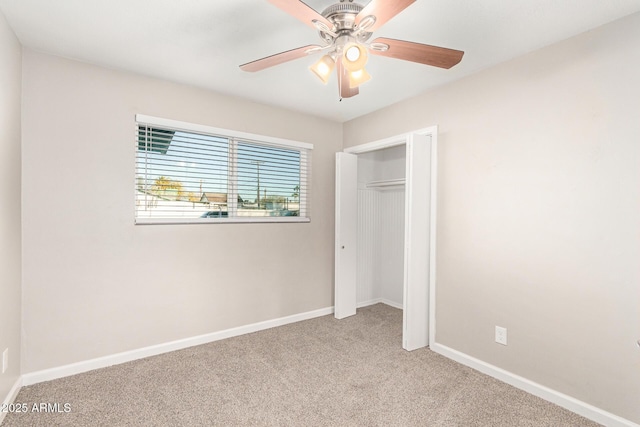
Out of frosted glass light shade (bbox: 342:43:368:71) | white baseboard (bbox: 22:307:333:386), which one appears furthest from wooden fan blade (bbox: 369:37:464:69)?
white baseboard (bbox: 22:307:333:386)

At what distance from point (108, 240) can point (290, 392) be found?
185 cm

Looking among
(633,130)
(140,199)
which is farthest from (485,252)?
(140,199)

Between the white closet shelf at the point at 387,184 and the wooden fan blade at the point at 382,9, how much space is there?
106 inches

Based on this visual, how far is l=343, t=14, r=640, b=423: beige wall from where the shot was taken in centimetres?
187

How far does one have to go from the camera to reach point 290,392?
2.22 metres

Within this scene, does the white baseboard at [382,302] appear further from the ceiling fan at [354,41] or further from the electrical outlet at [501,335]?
the ceiling fan at [354,41]

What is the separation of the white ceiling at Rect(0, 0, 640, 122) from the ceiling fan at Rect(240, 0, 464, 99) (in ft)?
A: 0.85

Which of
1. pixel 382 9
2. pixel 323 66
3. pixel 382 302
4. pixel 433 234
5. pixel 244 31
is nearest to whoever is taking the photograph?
pixel 382 9

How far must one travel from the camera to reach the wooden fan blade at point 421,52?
1.61 metres

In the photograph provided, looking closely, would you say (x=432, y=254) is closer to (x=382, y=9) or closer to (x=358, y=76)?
(x=358, y=76)

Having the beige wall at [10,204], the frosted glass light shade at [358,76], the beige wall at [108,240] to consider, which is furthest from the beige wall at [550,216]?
the beige wall at [10,204]

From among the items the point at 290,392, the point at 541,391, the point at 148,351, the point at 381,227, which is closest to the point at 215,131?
the point at 148,351

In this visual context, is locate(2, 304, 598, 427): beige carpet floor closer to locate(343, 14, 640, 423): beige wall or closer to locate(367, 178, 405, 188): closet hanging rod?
locate(343, 14, 640, 423): beige wall

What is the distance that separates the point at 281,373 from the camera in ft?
8.13
